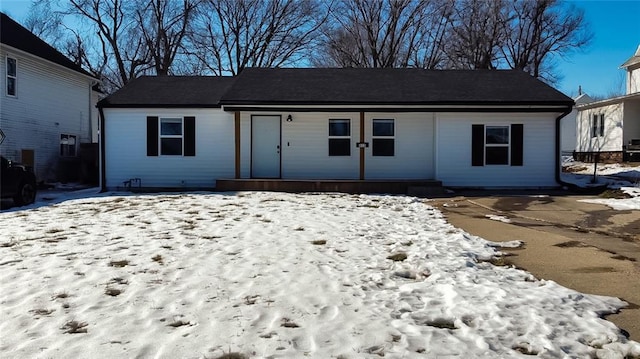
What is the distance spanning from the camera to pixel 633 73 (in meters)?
30.7

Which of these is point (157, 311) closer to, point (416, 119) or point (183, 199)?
point (183, 199)

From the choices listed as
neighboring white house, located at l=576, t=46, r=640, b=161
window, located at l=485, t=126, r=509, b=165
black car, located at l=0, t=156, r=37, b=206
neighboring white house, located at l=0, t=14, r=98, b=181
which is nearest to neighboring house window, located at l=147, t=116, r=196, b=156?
black car, located at l=0, t=156, r=37, b=206

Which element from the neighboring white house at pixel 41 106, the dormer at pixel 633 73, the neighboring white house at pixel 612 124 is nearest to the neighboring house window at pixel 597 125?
the neighboring white house at pixel 612 124

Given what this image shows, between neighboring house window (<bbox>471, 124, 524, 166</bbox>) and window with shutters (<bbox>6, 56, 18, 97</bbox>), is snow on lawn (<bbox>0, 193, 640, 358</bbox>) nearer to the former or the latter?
neighboring house window (<bbox>471, 124, 524, 166</bbox>)

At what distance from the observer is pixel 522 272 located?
5.32 metres

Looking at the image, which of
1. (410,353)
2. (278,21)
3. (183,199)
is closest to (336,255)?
(410,353)

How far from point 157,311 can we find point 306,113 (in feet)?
41.2

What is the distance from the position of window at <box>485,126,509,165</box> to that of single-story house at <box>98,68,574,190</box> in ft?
0.10

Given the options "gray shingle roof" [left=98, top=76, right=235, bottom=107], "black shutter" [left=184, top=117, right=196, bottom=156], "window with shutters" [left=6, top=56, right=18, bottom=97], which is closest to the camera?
"gray shingle roof" [left=98, top=76, right=235, bottom=107]

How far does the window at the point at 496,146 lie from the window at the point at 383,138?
3.00 metres

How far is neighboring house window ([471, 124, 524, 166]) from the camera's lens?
15.7 meters

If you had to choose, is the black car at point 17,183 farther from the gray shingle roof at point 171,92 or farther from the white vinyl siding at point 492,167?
the white vinyl siding at point 492,167

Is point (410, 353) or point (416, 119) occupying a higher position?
point (416, 119)

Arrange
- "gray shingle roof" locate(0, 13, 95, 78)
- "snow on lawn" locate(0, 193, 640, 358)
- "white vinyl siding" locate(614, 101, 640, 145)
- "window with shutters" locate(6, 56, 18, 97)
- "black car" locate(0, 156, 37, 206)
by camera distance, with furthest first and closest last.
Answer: "white vinyl siding" locate(614, 101, 640, 145) → "gray shingle roof" locate(0, 13, 95, 78) → "window with shutters" locate(6, 56, 18, 97) → "black car" locate(0, 156, 37, 206) → "snow on lawn" locate(0, 193, 640, 358)
